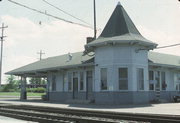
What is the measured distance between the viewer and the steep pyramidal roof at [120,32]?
24594mm

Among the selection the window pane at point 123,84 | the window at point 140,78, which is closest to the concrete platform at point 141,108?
the window pane at point 123,84

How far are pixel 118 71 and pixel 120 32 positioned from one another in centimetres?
344

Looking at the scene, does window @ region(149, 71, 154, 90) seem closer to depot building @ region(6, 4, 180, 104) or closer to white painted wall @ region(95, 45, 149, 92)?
depot building @ region(6, 4, 180, 104)

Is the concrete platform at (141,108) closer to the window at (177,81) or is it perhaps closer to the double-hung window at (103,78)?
the double-hung window at (103,78)

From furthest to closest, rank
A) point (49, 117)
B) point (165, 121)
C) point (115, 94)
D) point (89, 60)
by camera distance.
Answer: point (89, 60) < point (115, 94) < point (49, 117) < point (165, 121)

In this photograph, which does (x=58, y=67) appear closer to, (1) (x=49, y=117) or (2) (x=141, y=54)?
(2) (x=141, y=54)

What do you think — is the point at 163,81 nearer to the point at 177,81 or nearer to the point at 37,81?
the point at 177,81

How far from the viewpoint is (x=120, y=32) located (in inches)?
1024

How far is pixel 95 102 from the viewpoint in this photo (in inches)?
1029

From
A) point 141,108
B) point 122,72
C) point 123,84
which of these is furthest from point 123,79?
point 141,108

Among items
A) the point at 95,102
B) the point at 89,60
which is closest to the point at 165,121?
the point at 95,102

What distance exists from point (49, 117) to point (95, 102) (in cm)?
1239

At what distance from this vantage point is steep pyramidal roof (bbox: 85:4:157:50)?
968 inches

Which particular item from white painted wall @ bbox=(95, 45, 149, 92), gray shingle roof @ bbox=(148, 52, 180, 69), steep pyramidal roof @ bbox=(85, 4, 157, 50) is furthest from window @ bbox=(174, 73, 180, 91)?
white painted wall @ bbox=(95, 45, 149, 92)
